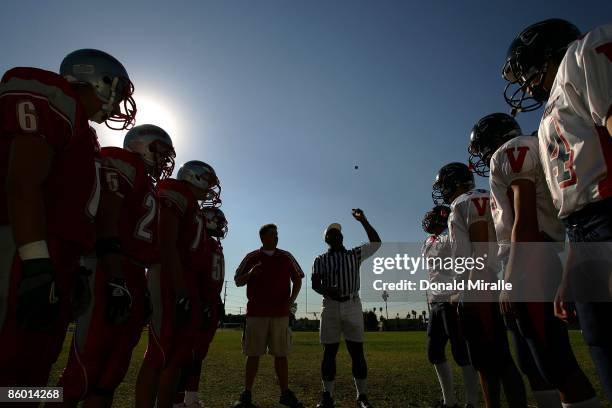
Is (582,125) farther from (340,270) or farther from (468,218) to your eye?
(340,270)

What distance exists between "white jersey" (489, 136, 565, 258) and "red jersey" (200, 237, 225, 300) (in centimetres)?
325

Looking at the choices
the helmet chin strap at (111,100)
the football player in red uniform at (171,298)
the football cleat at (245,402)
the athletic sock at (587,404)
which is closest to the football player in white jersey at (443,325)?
the football cleat at (245,402)

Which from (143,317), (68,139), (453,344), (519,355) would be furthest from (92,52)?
(453,344)

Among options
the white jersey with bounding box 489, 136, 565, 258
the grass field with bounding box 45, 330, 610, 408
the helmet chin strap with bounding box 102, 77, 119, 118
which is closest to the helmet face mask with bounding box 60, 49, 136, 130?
the helmet chin strap with bounding box 102, 77, 119, 118

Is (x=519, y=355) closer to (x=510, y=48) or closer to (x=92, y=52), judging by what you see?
(x=510, y=48)

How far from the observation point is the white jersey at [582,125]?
1.67 metres

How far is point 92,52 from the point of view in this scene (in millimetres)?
2938

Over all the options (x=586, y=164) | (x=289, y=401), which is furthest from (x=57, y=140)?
(x=289, y=401)

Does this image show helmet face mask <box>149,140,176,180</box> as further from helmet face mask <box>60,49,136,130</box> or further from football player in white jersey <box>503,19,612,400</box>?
football player in white jersey <box>503,19,612,400</box>

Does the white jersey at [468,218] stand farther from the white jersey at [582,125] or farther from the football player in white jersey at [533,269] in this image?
the white jersey at [582,125]

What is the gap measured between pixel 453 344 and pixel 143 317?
12.6 feet

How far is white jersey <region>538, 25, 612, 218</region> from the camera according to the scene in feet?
5.49

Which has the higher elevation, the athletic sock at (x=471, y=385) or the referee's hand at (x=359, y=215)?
the referee's hand at (x=359, y=215)

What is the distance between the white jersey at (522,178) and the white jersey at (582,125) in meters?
0.47
